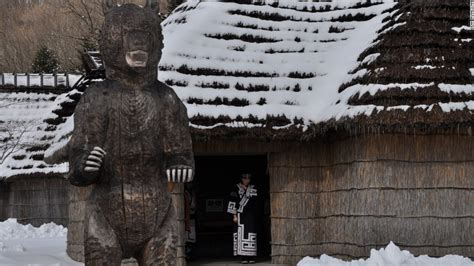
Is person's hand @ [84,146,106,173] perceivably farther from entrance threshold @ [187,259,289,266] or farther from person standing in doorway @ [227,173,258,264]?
person standing in doorway @ [227,173,258,264]

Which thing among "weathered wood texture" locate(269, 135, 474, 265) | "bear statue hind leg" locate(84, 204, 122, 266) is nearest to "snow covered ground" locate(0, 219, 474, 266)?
"weathered wood texture" locate(269, 135, 474, 265)

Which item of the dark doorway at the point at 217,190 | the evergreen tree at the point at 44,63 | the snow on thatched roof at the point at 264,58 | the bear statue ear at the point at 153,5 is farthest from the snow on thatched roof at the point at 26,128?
the bear statue ear at the point at 153,5

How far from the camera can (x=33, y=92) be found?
23.9m

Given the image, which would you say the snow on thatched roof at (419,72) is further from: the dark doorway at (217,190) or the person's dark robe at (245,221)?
the dark doorway at (217,190)

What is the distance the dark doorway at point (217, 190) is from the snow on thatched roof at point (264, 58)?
3.53m

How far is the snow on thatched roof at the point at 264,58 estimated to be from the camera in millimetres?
10430

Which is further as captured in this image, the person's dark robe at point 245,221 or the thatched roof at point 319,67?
the person's dark robe at point 245,221

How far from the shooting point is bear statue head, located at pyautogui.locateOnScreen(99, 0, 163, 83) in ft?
14.5

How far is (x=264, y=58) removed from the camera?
37.4 feet

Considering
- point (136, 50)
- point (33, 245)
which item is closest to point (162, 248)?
point (136, 50)

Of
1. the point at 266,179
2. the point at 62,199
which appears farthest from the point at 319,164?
the point at 62,199

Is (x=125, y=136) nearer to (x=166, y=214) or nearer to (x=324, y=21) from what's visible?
(x=166, y=214)

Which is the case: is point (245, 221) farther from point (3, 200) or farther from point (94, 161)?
point (3, 200)

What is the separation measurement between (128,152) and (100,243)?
590mm
